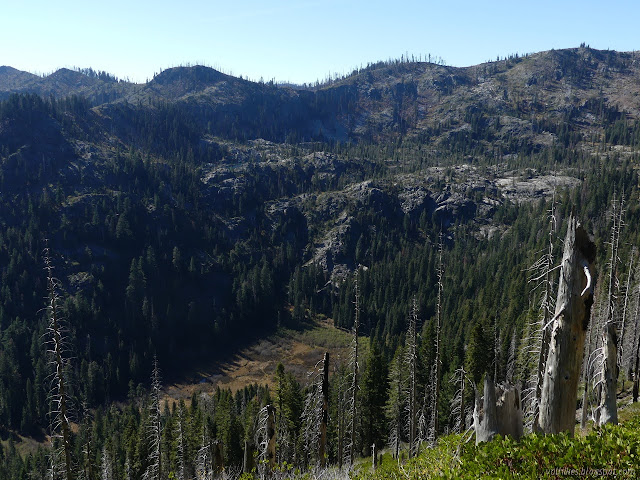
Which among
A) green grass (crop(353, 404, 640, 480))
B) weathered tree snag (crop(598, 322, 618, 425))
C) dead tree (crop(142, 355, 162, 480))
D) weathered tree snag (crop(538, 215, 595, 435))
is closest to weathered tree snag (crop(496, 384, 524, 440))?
green grass (crop(353, 404, 640, 480))

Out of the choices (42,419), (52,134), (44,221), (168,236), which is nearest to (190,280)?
(168,236)

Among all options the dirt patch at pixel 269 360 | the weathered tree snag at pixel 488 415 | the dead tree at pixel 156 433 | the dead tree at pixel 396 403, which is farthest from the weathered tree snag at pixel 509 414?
the dirt patch at pixel 269 360

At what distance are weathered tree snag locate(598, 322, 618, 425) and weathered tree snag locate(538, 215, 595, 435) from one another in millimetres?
2585

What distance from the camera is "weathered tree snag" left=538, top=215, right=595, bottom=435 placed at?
841 centimetres

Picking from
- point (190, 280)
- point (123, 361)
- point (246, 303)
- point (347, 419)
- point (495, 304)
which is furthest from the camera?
point (190, 280)

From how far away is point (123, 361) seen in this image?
10712cm

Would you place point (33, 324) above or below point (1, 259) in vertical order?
below

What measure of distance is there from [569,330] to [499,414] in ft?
7.48

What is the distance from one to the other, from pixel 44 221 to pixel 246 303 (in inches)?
2895

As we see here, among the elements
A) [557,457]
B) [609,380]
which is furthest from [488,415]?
[609,380]

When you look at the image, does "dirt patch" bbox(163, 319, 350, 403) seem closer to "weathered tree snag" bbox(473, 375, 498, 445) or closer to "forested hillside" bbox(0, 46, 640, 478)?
"forested hillside" bbox(0, 46, 640, 478)

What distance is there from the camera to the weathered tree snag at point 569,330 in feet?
27.6

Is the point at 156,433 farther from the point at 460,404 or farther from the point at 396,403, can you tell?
the point at 460,404

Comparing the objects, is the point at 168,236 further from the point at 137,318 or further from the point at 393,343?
the point at 393,343
